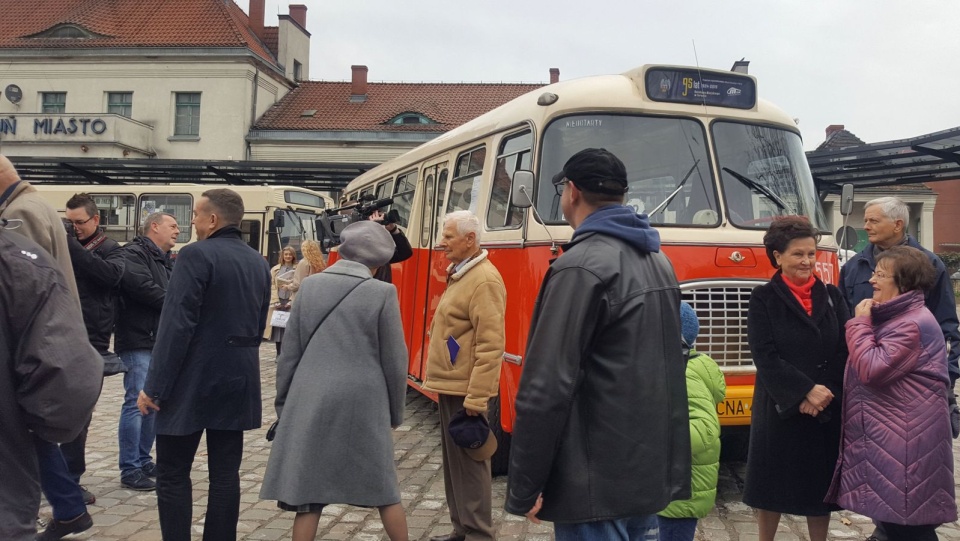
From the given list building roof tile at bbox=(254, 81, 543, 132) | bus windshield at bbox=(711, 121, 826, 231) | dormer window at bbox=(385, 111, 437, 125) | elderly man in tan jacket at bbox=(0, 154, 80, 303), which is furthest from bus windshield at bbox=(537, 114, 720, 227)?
dormer window at bbox=(385, 111, 437, 125)

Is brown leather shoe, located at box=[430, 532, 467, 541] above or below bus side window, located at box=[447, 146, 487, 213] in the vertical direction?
below

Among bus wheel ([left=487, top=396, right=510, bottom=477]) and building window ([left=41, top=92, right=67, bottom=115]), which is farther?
building window ([left=41, top=92, right=67, bottom=115])

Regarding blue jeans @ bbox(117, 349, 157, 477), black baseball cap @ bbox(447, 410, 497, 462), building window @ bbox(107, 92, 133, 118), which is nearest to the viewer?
black baseball cap @ bbox(447, 410, 497, 462)

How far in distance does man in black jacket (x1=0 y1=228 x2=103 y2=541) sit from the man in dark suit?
1.55m

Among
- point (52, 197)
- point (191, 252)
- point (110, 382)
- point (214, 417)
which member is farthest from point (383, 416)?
point (52, 197)

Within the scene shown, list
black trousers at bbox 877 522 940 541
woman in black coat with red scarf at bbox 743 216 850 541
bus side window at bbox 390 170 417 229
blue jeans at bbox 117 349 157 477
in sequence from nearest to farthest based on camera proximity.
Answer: black trousers at bbox 877 522 940 541, woman in black coat with red scarf at bbox 743 216 850 541, blue jeans at bbox 117 349 157 477, bus side window at bbox 390 170 417 229

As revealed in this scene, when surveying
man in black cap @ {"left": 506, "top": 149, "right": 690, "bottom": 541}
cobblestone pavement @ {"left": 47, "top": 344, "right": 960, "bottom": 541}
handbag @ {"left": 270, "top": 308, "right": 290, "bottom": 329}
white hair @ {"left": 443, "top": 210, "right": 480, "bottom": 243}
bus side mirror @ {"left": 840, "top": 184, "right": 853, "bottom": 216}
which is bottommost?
cobblestone pavement @ {"left": 47, "top": 344, "right": 960, "bottom": 541}

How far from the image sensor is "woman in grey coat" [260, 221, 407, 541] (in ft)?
13.1

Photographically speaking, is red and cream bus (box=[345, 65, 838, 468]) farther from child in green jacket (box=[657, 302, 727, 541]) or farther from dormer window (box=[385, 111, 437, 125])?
dormer window (box=[385, 111, 437, 125])

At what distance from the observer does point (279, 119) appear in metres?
40.4

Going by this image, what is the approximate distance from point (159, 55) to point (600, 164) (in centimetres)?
4026

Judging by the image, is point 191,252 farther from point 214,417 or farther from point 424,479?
point 424,479

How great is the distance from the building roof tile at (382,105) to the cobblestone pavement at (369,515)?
33623mm

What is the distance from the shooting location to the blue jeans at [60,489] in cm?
494
